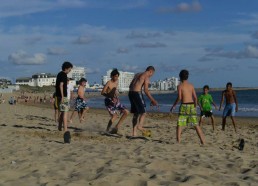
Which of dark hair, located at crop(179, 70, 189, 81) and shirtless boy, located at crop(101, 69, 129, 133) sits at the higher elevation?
dark hair, located at crop(179, 70, 189, 81)

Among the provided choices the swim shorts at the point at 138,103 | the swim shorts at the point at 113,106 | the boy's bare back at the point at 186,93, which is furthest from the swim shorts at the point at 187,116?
the swim shorts at the point at 113,106

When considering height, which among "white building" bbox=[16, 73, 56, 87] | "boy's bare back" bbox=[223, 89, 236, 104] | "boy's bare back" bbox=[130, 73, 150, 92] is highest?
"white building" bbox=[16, 73, 56, 87]

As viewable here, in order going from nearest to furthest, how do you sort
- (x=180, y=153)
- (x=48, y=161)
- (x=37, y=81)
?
(x=48, y=161)
(x=180, y=153)
(x=37, y=81)

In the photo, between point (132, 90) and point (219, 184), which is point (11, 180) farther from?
point (132, 90)

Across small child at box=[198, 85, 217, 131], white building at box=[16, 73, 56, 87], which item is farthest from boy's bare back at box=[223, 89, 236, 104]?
white building at box=[16, 73, 56, 87]

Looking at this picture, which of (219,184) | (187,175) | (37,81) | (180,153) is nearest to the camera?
(219,184)

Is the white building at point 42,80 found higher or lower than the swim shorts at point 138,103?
higher

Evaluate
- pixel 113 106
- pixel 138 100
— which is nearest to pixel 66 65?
pixel 113 106

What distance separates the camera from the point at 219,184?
4.12 metres

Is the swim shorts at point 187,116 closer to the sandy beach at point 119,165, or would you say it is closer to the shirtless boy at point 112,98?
the sandy beach at point 119,165

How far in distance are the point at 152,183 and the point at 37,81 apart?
179 metres

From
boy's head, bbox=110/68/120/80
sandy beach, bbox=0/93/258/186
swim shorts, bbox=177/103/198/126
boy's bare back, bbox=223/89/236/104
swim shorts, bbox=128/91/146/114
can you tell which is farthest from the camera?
boy's bare back, bbox=223/89/236/104

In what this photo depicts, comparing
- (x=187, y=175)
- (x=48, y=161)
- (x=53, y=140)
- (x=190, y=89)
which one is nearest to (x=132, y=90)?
(x=190, y=89)

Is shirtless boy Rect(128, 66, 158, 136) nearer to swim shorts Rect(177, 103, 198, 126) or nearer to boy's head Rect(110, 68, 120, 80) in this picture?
swim shorts Rect(177, 103, 198, 126)
